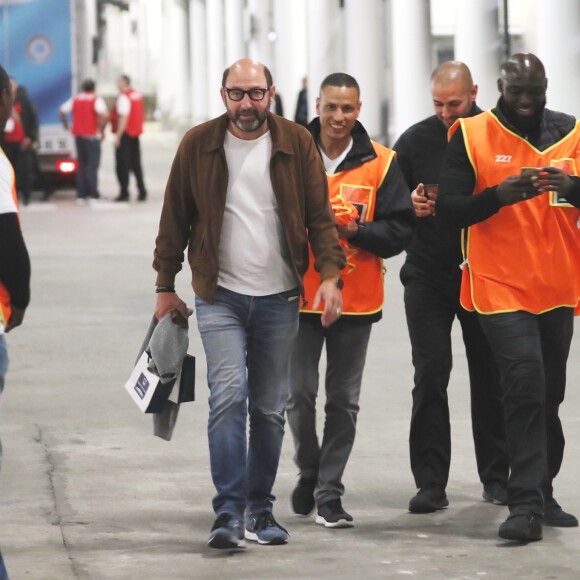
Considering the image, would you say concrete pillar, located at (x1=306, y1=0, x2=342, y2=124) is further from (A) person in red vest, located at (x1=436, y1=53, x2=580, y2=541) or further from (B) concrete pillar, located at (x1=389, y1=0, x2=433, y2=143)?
(A) person in red vest, located at (x1=436, y1=53, x2=580, y2=541)

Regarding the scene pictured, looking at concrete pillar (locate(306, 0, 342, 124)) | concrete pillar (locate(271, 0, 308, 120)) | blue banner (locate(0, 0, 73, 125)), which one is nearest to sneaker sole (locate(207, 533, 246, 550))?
blue banner (locate(0, 0, 73, 125))

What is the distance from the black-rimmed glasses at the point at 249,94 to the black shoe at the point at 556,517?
6.37ft

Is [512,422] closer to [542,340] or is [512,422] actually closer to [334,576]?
[542,340]

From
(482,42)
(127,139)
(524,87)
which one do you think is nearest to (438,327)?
(524,87)

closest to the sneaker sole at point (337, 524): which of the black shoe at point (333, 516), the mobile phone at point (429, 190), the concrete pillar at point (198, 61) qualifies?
the black shoe at point (333, 516)

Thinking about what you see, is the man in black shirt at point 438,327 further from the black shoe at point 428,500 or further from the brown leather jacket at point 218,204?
the brown leather jacket at point 218,204

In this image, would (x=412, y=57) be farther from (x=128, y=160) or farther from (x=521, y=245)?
(x=521, y=245)

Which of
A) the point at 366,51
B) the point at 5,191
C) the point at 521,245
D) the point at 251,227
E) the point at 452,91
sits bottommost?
the point at 521,245

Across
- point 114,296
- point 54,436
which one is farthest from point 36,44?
point 54,436

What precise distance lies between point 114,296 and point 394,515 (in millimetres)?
7488

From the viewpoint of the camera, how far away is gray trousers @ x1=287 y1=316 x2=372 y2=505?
6.22 m

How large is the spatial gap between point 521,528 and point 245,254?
144cm

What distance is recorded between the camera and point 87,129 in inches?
920

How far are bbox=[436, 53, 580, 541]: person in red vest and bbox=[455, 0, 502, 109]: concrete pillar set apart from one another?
50.0ft
